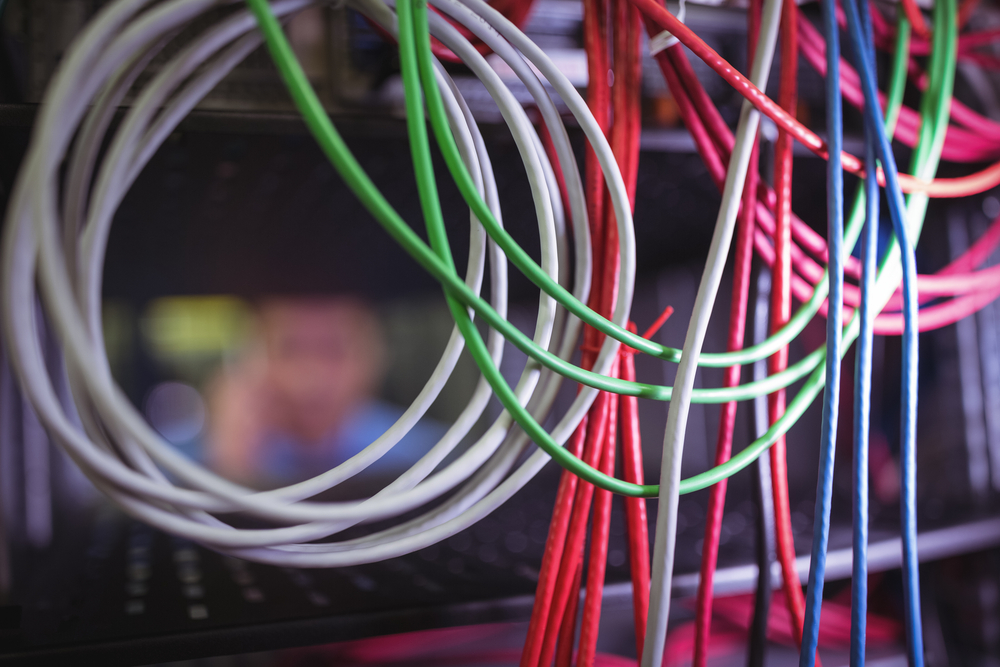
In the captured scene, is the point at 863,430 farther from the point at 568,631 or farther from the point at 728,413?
→ the point at 568,631

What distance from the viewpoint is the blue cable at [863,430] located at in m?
0.31

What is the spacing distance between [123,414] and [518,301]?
1.70 feet

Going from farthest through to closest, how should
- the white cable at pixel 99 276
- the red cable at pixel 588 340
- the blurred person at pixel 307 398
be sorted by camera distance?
1. the blurred person at pixel 307 398
2. the red cable at pixel 588 340
3. the white cable at pixel 99 276

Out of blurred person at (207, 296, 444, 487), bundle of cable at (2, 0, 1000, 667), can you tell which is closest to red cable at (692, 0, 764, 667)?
bundle of cable at (2, 0, 1000, 667)

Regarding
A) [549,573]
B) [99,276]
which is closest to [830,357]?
[549,573]

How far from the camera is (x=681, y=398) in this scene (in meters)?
0.30

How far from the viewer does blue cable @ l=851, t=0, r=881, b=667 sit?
0.31m

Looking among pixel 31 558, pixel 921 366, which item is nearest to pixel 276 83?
pixel 31 558

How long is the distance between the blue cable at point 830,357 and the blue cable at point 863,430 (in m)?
0.01

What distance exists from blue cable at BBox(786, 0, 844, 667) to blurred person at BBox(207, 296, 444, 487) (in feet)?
1.51

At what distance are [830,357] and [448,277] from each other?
0.25m

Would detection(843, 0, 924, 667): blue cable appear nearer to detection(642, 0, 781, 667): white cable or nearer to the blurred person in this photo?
detection(642, 0, 781, 667): white cable

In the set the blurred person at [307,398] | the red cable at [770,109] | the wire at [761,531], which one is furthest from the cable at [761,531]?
the blurred person at [307,398]

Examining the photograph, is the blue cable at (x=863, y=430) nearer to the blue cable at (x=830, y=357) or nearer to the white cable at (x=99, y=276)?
the blue cable at (x=830, y=357)
